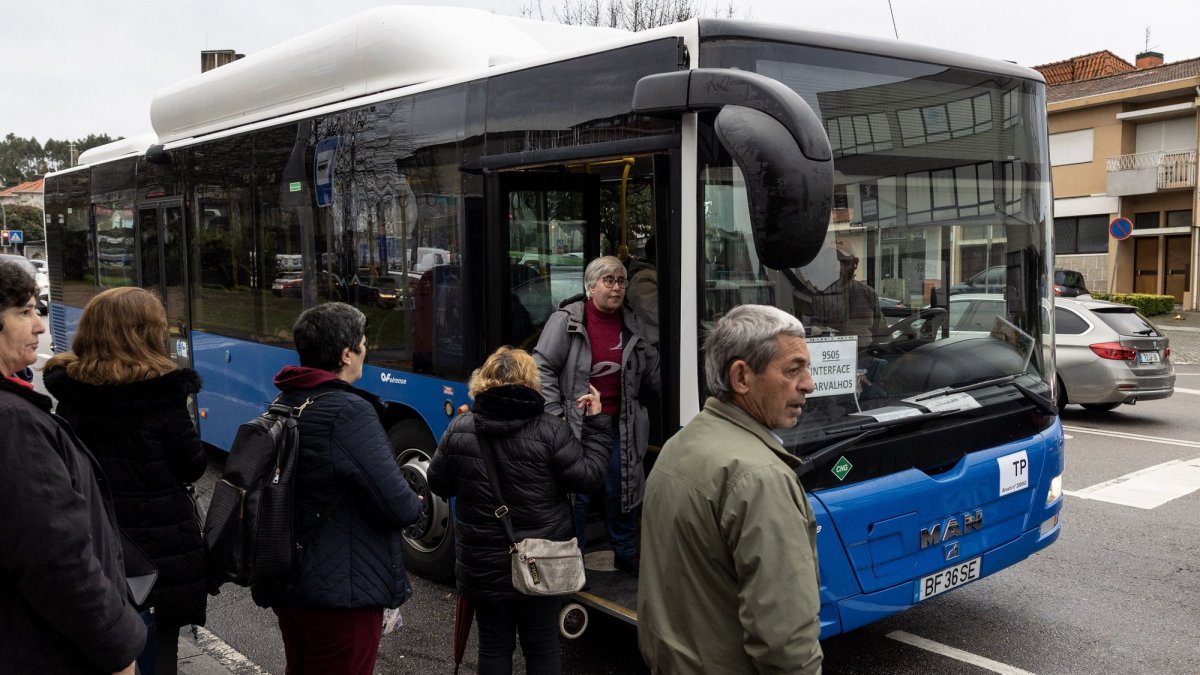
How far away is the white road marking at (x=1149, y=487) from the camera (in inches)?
315

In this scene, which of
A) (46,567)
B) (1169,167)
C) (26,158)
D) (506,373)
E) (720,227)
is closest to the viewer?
(46,567)

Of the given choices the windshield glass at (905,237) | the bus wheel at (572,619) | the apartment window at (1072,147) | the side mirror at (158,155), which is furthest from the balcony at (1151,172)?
the bus wheel at (572,619)

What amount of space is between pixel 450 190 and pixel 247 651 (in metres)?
2.53

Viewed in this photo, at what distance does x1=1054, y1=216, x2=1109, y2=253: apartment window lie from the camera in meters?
38.2

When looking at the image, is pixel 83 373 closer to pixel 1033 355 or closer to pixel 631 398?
pixel 631 398

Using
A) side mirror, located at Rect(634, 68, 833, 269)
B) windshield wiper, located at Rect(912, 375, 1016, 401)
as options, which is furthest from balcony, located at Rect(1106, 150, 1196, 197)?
side mirror, located at Rect(634, 68, 833, 269)

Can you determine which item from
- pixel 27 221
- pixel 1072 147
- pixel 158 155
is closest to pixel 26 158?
pixel 27 221

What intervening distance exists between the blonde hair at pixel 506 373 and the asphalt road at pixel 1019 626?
1699 millimetres

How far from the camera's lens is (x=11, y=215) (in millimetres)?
89562

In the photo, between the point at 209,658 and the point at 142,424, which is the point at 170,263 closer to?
the point at 209,658

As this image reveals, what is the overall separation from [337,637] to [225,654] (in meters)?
1.89

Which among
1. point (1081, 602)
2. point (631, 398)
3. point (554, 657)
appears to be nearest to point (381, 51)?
point (631, 398)

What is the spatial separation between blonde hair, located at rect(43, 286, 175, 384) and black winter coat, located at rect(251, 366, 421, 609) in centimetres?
45

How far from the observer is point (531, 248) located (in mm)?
5137
